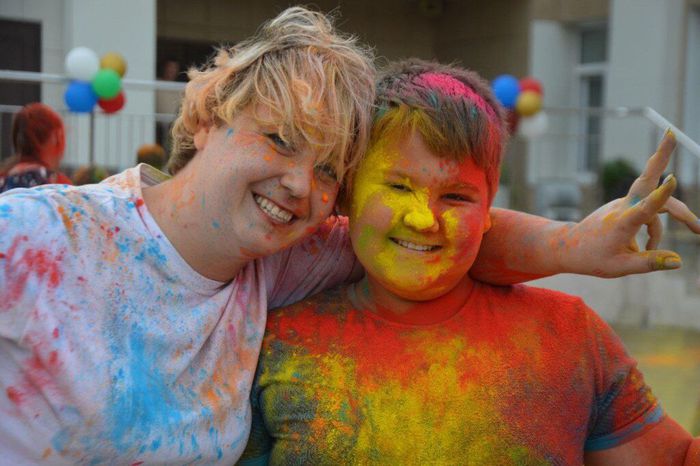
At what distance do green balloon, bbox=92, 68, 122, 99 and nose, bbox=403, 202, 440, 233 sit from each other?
562 cm

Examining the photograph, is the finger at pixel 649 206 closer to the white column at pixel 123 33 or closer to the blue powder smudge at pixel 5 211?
the blue powder smudge at pixel 5 211

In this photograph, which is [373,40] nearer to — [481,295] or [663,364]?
[663,364]

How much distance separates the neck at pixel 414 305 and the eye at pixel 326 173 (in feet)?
0.95

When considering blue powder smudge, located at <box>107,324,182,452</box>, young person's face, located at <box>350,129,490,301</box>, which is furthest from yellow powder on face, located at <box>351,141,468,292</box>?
blue powder smudge, located at <box>107,324,182,452</box>

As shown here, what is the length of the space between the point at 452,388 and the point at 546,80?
37.9 ft

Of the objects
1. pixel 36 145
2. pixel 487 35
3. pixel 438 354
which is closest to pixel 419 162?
pixel 438 354

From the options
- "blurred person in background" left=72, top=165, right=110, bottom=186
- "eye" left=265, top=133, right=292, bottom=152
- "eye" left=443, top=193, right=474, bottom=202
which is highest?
"eye" left=265, top=133, right=292, bottom=152

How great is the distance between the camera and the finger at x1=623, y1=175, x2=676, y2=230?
1755 millimetres

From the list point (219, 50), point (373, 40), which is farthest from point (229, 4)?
point (219, 50)

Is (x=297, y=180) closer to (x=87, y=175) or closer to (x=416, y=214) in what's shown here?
(x=416, y=214)

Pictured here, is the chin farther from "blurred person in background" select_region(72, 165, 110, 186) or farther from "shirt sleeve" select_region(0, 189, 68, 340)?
"blurred person in background" select_region(72, 165, 110, 186)

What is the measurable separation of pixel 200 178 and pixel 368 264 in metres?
0.41

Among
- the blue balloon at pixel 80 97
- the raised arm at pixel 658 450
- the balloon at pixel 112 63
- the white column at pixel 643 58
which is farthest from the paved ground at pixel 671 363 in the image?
the balloon at pixel 112 63

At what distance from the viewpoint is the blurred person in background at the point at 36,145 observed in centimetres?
505
